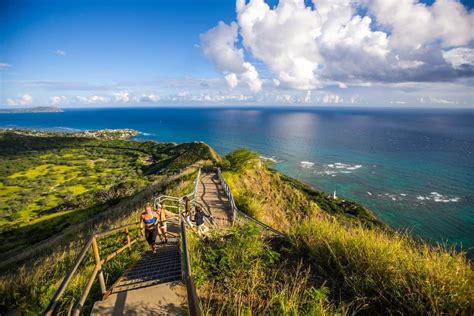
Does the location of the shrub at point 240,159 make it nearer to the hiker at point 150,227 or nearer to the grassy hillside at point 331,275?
the hiker at point 150,227

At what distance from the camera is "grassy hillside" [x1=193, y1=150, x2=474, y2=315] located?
142 inches

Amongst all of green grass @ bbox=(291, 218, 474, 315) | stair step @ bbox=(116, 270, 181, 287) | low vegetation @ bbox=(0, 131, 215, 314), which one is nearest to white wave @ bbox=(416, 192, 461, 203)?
low vegetation @ bbox=(0, 131, 215, 314)

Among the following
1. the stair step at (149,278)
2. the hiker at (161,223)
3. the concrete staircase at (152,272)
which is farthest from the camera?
the hiker at (161,223)

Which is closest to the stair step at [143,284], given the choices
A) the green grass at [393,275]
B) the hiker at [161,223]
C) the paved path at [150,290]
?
the paved path at [150,290]

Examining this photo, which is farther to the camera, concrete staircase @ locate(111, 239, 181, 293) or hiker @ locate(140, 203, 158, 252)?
hiker @ locate(140, 203, 158, 252)

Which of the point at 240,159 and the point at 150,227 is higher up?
the point at 150,227

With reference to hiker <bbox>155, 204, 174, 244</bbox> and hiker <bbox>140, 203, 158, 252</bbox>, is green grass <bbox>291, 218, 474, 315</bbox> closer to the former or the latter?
hiker <bbox>140, 203, 158, 252</bbox>

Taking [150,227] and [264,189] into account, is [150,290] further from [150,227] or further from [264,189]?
[264,189]

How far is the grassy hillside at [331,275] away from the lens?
3.62m

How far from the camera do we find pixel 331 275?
5078 mm

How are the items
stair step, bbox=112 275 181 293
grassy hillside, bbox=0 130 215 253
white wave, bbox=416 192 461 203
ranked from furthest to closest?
white wave, bbox=416 192 461 203 → grassy hillside, bbox=0 130 215 253 → stair step, bbox=112 275 181 293

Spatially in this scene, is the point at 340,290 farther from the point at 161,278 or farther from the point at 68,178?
the point at 68,178

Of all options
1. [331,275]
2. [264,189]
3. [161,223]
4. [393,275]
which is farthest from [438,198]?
[161,223]

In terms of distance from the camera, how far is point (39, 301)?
5.29 m
